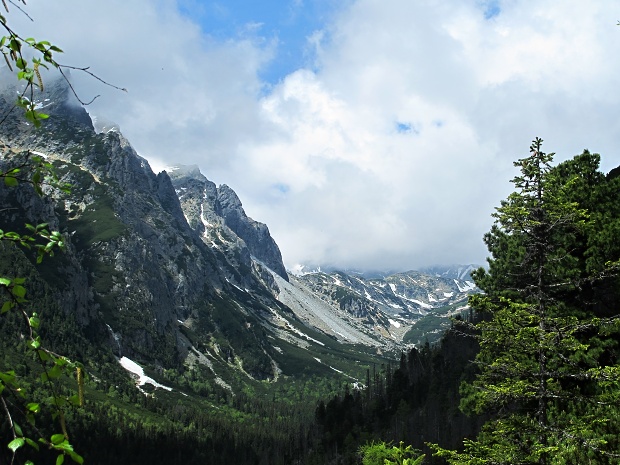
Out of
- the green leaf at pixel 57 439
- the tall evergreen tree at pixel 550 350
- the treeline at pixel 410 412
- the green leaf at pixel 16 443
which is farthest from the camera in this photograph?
the treeline at pixel 410 412

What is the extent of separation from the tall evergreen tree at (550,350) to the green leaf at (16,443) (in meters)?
15.6

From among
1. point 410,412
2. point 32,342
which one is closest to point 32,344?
point 32,342

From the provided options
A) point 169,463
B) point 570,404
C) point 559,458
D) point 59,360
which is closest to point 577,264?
point 570,404

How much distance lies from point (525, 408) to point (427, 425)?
122 m

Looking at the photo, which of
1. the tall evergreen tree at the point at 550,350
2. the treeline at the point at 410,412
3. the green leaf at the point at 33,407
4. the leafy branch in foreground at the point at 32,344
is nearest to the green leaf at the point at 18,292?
the leafy branch in foreground at the point at 32,344

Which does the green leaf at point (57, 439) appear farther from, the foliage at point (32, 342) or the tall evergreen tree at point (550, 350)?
the tall evergreen tree at point (550, 350)

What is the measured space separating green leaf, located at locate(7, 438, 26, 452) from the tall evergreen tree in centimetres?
1559

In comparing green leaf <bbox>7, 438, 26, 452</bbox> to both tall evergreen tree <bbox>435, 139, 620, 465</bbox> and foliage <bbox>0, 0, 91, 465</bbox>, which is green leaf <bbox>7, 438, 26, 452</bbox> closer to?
foliage <bbox>0, 0, 91, 465</bbox>

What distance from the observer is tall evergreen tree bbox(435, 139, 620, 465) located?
52.0 feet

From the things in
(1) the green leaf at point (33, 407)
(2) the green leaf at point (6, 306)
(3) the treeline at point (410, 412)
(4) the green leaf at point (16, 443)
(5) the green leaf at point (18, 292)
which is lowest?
(3) the treeline at point (410, 412)

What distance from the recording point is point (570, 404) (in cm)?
1753

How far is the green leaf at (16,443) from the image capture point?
10.9 feet

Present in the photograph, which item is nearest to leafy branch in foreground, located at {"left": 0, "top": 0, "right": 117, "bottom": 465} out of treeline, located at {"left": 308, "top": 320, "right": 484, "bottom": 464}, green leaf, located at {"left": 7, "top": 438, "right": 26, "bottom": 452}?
green leaf, located at {"left": 7, "top": 438, "right": 26, "bottom": 452}

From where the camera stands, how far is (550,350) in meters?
17.7
